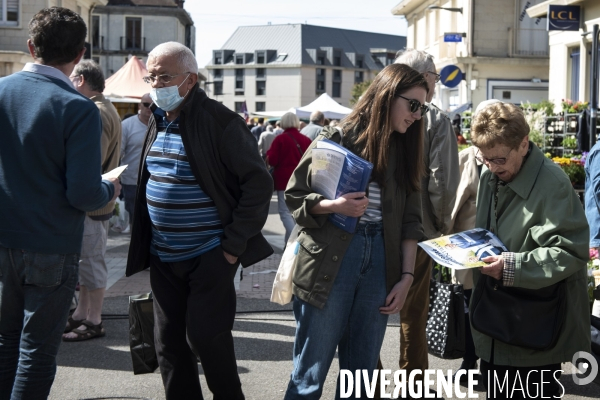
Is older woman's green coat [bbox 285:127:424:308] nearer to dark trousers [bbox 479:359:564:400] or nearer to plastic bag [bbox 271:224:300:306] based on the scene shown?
plastic bag [bbox 271:224:300:306]

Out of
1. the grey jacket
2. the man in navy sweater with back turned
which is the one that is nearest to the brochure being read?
the grey jacket

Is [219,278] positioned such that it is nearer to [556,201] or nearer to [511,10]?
[556,201]

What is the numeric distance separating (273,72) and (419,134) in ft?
336

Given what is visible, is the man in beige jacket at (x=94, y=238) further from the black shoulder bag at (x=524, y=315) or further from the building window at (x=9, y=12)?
the building window at (x=9, y=12)

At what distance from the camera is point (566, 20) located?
1962 cm

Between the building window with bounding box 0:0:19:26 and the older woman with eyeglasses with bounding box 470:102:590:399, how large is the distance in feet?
90.3

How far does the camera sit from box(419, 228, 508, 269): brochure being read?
3336 millimetres

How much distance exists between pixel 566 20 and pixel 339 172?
17.9 meters

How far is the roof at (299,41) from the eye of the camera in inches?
4146

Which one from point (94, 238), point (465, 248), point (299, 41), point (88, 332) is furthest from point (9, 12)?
point (299, 41)

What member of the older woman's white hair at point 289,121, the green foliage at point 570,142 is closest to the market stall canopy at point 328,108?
the green foliage at point 570,142

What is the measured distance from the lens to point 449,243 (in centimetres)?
350

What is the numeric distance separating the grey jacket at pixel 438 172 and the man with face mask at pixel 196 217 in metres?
1.16

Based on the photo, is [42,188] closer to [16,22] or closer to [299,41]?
[16,22]
